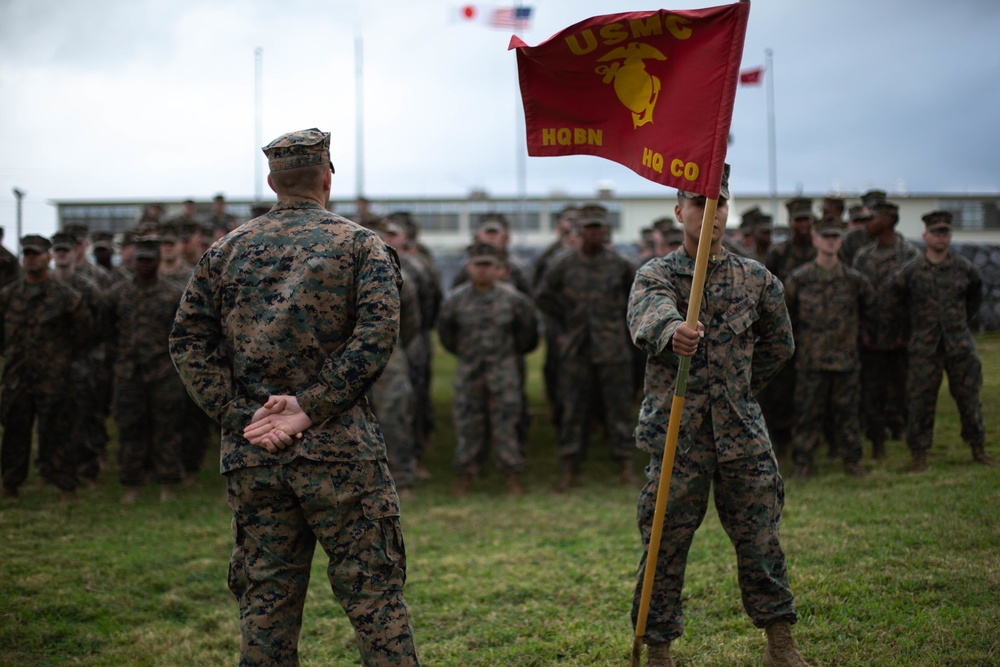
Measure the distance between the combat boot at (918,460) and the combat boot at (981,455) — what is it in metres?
0.42

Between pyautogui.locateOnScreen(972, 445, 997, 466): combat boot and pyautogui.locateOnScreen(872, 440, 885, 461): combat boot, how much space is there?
1.23 metres

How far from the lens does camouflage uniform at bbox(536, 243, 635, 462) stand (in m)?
10.3

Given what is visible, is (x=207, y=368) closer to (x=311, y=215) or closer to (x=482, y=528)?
(x=311, y=215)

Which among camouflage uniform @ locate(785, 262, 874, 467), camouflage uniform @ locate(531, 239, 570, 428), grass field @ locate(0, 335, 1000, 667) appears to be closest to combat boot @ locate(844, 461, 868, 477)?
camouflage uniform @ locate(785, 262, 874, 467)

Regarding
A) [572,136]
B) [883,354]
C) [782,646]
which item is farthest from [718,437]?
[883,354]

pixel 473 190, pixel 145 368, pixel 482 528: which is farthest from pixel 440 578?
pixel 473 190

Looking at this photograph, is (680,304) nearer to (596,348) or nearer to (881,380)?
(596,348)

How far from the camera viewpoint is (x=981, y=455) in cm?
888

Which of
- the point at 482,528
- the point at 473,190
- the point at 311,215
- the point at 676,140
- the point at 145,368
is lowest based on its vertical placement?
the point at 482,528

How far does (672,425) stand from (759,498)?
0.61 m

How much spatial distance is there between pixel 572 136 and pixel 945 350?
5989 mm

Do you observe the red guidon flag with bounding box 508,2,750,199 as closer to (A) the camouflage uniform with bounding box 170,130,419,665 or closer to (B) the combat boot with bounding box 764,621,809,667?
(A) the camouflage uniform with bounding box 170,130,419,665

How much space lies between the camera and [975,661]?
4.61 metres

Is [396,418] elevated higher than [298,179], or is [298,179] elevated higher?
[298,179]
